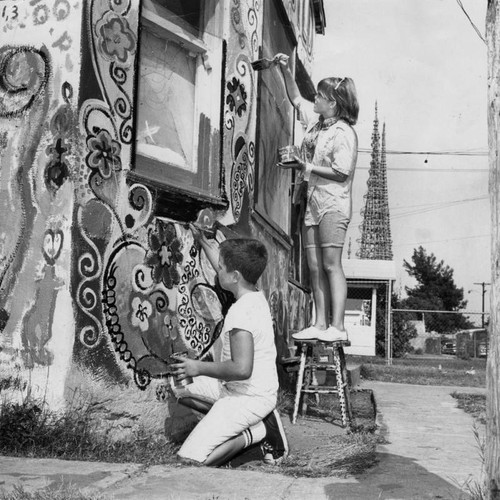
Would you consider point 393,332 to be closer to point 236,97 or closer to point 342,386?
point 342,386

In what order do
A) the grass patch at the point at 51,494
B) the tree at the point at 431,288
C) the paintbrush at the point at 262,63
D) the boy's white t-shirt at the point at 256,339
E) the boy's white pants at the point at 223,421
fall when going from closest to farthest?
the grass patch at the point at 51,494 → the boy's white pants at the point at 223,421 → the boy's white t-shirt at the point at 256,339 → the paintbrush at the point at 262,63 → the tree at the point at 431,288

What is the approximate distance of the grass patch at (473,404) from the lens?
20.8 ft

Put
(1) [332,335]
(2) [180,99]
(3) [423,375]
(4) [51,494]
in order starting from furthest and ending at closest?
(3) [423,375]
(1) [332,335]
(2) [180,99]
(4) [51,494]

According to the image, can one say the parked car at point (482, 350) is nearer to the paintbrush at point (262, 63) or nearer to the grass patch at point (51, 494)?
the paintbrush at point (262, 63)

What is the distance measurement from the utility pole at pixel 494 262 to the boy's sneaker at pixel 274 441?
1.88 meters

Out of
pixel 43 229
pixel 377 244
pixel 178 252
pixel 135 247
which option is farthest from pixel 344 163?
pixel 377 244

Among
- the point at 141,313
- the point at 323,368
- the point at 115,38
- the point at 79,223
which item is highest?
the point at 115,38

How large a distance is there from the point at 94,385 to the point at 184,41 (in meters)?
2.56

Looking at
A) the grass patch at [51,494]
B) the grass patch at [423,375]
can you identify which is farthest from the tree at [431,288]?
the grass patch at [51,494]

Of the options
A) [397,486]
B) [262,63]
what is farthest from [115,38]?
[397,486]

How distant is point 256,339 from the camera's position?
4234 mm

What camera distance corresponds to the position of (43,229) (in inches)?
169

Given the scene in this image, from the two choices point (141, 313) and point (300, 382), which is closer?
point (141, 313)

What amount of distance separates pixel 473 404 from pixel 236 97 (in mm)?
3826
